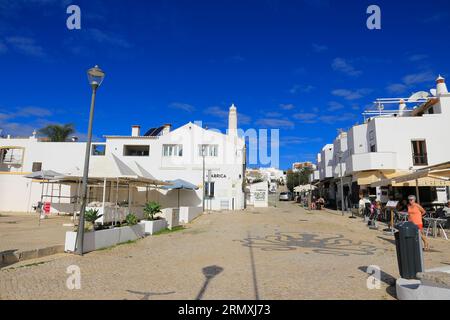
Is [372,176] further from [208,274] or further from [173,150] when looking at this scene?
[208,274]

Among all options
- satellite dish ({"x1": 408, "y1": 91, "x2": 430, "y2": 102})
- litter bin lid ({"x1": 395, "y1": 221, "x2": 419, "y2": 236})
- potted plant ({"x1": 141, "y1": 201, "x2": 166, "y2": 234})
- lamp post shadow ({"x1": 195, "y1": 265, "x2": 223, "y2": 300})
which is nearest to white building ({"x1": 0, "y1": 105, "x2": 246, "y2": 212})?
potted plant ({"x1": 141, "y1": 201, "x2": 166, "y2": 234})

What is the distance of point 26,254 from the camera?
8000 mm

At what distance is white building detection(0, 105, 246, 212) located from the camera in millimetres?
29484

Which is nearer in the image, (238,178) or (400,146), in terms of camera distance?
(400,146)

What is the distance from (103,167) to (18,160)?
22.5 m

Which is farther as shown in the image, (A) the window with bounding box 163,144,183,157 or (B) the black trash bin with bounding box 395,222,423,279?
(A) the window with bounding box 163,144,183,157

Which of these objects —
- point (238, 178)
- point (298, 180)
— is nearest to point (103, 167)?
point (238, 178)

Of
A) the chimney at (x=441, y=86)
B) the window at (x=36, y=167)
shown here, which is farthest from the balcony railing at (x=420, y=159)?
the window at (x=36, y=167)

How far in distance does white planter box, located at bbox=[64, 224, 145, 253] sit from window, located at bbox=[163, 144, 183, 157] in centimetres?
2060

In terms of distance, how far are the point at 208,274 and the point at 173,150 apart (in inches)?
1072

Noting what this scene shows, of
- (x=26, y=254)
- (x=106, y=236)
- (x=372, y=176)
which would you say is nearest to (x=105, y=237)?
(x=106, y=236)

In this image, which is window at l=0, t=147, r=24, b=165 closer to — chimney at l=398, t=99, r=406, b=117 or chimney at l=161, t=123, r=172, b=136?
chimney at l=161, t=123, r=172, b=136
